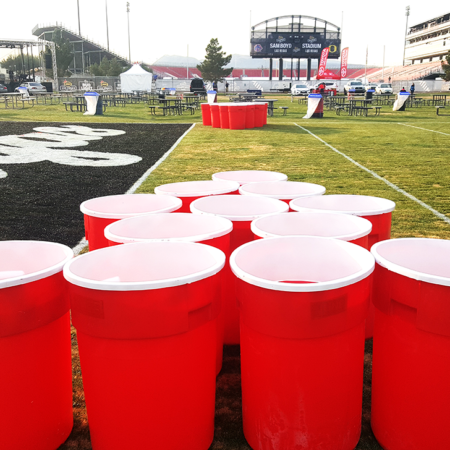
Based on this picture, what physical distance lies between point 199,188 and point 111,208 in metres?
0.84

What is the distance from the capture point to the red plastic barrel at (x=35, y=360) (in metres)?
1.83

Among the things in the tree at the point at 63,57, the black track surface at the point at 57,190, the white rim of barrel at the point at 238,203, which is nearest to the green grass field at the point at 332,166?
the black track surface at the point at 57,190

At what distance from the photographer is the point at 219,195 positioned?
340 centimetres

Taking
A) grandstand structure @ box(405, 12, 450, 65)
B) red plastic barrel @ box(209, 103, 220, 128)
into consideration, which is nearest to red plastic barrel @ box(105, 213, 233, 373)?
red plastic barrel @ box(209, 103, 220, 128)

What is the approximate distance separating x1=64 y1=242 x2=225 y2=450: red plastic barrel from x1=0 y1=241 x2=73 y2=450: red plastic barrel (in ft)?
0.45

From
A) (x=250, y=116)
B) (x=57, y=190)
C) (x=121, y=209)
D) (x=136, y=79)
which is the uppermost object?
(x=136, y=79)

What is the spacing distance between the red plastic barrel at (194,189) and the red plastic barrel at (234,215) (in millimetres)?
131

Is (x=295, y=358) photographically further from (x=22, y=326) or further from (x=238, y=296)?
(x=22, y=326)

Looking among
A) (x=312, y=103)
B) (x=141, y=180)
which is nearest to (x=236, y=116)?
(x=312, y=103)

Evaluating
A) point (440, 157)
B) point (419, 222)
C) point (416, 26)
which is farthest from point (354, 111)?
point (416, 26)

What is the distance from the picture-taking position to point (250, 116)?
1852cm

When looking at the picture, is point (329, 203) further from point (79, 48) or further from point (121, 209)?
point (79, 48)

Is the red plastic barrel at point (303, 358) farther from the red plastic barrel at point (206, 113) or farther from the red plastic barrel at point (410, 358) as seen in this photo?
the red plastic barrel at point (206, 113)

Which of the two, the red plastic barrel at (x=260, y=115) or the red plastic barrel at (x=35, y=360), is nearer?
the red plastic barrel at (x=35, y=360)
